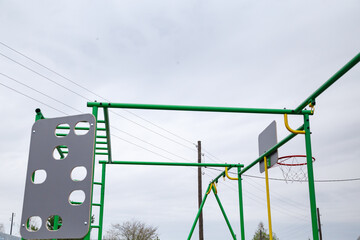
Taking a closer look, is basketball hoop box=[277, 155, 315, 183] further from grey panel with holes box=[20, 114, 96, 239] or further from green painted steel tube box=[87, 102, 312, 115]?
grey panel with holes box=[20, 114, 96, 239]

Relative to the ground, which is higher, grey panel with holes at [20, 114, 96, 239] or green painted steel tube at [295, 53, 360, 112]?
green painted steel tube at [295, 53, 360, 112]

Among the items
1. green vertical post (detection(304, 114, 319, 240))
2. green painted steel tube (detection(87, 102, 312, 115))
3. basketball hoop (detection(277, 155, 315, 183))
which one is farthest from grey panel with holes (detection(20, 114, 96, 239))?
basketball hoop (detection(277, 155, 315, 183))

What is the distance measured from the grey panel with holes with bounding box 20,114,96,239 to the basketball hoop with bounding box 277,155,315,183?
5.00 meters

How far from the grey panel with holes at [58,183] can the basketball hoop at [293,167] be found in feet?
16.4

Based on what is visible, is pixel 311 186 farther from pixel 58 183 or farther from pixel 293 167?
pixel 293 167

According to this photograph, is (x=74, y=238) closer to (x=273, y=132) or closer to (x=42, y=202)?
(x=42, y=202)

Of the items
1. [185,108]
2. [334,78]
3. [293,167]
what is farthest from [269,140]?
[293,167]

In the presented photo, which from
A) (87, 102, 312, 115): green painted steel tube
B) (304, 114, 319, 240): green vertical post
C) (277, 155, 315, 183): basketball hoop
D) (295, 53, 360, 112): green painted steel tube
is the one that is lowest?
(304, 114, 319, 240): green vertical post

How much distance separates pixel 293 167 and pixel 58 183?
19.6 ft

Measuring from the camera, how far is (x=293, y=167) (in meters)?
7.80

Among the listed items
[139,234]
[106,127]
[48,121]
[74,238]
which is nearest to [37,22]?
[106,127]

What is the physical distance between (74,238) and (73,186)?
359mm

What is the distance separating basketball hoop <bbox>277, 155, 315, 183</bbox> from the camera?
23.6 ft

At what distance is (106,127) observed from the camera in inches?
151
